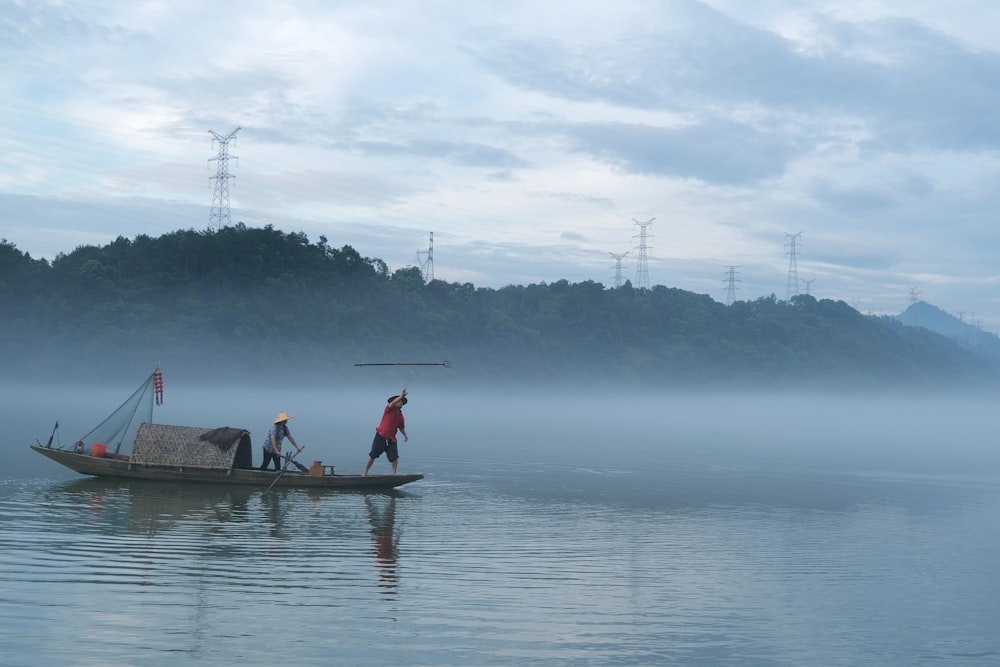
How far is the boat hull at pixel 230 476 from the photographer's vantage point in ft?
72.0

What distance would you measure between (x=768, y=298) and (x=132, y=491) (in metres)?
162

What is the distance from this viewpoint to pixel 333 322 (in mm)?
104062

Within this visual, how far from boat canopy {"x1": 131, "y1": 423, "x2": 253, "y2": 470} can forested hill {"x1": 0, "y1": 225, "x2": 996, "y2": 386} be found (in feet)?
226

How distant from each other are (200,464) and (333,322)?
82665 mm

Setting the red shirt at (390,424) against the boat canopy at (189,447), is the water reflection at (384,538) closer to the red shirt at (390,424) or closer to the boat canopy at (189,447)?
the red shirt at (390,424)

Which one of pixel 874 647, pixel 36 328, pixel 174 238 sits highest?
pixel 174 238

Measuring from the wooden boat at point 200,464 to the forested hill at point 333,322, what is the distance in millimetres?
68665

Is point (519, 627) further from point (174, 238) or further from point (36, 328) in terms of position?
point (174, 238)

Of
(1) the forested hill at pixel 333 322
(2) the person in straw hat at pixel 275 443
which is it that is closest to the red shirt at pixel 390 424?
(2) the person in straw hat at pixel 275 443

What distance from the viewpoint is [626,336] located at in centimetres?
13662

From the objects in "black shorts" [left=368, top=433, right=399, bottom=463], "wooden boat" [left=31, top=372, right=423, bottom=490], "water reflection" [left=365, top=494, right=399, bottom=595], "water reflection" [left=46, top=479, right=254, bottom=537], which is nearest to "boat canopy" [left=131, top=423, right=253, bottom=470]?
"wooden boat" [left=31, top=372, right=423, bottom=490]

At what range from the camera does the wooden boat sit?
22016mm

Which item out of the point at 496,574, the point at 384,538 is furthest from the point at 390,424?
the point at 496,574

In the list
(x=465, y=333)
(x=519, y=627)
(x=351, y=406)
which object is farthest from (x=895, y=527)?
(x=465, y=333)
